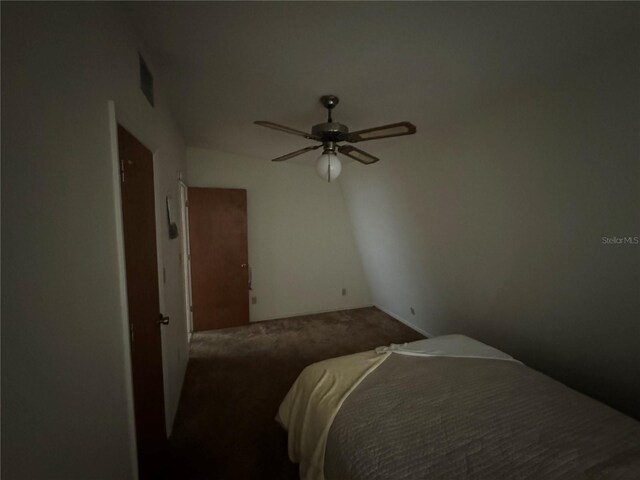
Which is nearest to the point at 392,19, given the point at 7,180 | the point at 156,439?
the point at 7,180

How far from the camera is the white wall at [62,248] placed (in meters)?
0.56

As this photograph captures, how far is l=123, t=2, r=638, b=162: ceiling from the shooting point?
3.50 ft

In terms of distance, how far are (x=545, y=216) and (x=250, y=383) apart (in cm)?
268

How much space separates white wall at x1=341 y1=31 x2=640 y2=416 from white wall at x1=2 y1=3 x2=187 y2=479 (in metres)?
2.00

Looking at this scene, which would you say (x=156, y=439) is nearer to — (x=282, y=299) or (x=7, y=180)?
(x=7, y=180)

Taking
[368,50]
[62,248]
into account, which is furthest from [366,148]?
[62,248]

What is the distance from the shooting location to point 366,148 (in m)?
2.71

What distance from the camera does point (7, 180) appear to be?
549 millimetres

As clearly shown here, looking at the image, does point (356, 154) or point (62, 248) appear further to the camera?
point (356, 154)

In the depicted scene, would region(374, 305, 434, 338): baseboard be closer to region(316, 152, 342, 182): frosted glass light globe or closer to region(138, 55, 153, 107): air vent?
region(316, 152, 342, 182): frosted glass light globe

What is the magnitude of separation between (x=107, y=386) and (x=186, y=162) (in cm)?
296

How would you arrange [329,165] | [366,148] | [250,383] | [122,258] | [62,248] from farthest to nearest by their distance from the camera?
[366,148] → [250,383] → [329,165] → [122,258] → [62,248]

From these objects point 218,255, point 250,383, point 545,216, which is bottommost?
point 250,383

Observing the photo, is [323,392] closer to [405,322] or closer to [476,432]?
[476,432]
